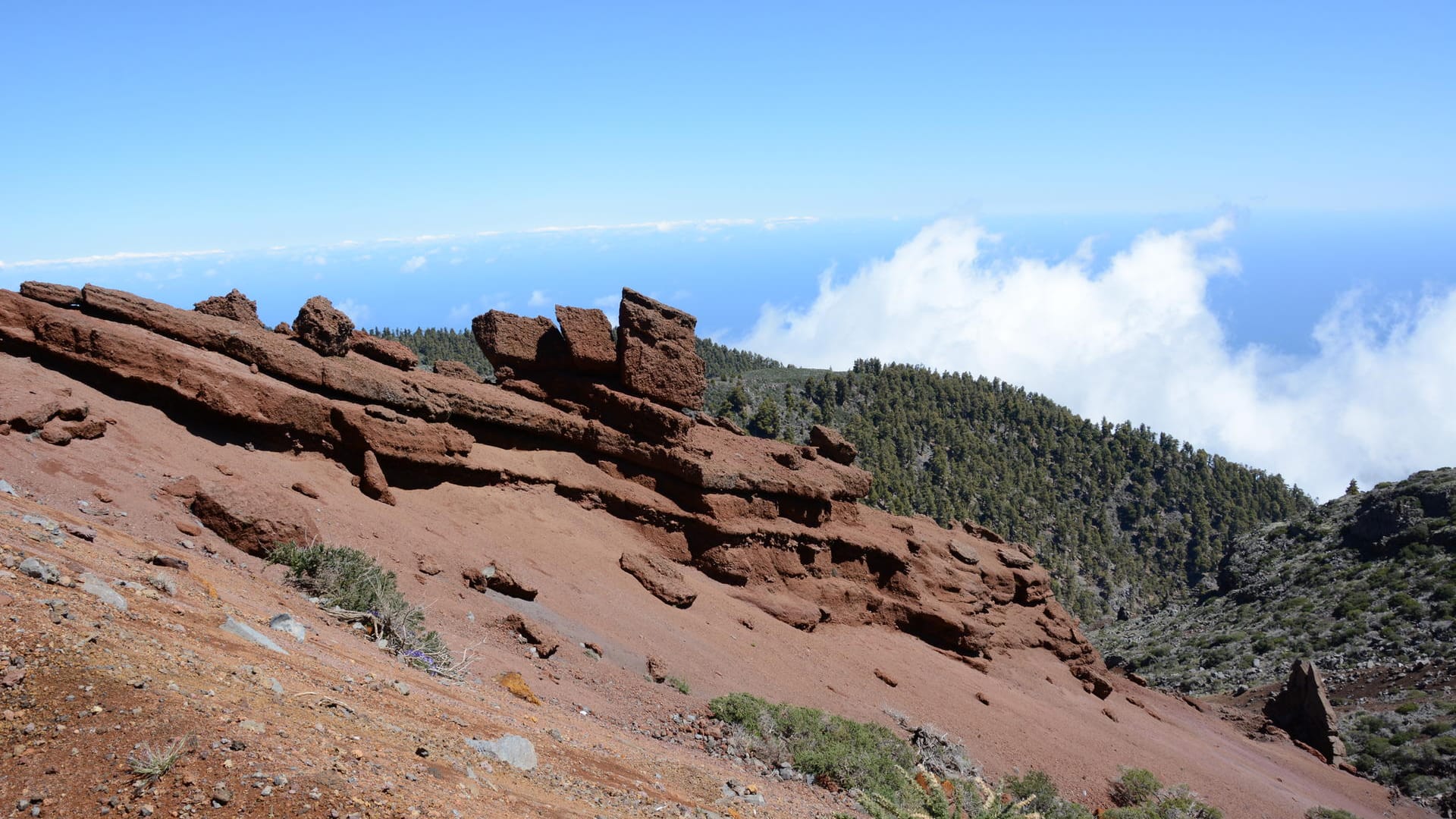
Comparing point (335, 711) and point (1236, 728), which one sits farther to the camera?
point (1236, 728)

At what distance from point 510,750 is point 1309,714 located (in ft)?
94.5

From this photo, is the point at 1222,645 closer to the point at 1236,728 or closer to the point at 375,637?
the point at 1236,728

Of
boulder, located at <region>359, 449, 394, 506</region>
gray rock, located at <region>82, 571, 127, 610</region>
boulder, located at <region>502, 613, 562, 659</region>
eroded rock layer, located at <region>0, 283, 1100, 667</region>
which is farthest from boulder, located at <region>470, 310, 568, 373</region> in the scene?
gray rock, located at <region>82, 571, 127, 610</region>

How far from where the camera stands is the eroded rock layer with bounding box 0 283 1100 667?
15.0 meters

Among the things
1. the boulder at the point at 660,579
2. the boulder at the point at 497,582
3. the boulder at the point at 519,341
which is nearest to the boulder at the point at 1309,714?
the boulder at the point at 660,579

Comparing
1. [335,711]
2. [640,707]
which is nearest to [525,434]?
[640,707]

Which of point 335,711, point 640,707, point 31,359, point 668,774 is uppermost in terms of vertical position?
point 31,359

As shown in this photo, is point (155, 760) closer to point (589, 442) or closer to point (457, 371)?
point (589, 442)

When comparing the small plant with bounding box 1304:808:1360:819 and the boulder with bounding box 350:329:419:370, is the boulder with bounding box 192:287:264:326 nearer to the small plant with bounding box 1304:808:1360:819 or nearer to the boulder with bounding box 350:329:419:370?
the boulder with bounding box 350:329:419:370

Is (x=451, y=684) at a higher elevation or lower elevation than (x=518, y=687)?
higher

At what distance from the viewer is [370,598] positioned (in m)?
11.6

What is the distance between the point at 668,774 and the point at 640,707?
3.21 metres

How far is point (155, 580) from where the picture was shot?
27.7 ft

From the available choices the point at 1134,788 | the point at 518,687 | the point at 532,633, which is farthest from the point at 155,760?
the point at 1134,788
